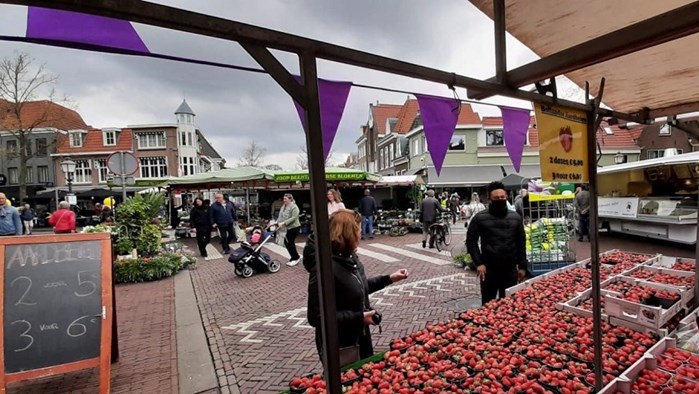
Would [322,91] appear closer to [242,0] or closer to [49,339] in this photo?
[242,0]

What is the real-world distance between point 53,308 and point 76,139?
145 ft

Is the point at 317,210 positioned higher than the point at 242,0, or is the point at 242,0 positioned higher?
the point at 242,0

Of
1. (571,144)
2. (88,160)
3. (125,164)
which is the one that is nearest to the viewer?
(571,144)

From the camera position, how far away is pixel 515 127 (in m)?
2.96

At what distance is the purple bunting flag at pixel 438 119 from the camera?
91.6 inches

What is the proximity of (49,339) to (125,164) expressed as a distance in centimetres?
529

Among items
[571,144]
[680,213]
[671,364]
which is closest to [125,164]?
[571,144]

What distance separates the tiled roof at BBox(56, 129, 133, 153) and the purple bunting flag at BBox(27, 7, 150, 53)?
4256cm

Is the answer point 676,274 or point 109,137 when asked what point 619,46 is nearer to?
point 676,274

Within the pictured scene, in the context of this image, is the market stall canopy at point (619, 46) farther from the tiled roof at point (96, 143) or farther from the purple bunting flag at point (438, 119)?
the tiled roof at point (96, 143)

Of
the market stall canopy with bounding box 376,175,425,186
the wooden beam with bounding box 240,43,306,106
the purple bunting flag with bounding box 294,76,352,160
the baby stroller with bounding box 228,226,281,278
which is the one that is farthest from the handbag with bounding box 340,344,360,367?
the market stall canopy with bounding box 376,175,425,186

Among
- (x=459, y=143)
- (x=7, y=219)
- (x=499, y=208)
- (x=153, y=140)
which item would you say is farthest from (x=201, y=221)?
(x=153, y=140)

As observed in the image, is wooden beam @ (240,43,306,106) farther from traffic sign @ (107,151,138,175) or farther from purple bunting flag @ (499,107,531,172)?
traffic sign @ (107,151,138,175)

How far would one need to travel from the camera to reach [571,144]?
216 centimetres
